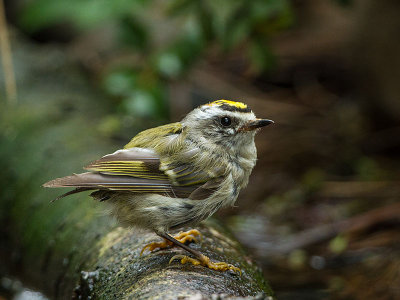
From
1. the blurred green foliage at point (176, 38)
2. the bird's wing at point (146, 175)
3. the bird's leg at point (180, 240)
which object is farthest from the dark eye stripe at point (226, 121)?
the blurred green foliage at point (176, 38)

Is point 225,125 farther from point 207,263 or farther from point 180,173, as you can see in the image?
point 207,263

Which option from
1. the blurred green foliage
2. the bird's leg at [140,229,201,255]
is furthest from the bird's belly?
the blurred green foliage

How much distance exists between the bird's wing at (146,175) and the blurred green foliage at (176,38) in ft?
4.97

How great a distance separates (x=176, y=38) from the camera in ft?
16.9

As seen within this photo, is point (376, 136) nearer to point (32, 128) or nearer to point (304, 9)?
point (304, 9)

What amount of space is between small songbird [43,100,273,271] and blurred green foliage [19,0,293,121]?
1243mm

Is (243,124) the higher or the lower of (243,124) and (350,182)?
the higher

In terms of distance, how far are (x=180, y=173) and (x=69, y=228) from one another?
3.42 feet

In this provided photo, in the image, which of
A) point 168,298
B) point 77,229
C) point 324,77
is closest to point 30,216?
point 77,229

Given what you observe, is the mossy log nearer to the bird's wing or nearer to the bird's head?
the bird's wing

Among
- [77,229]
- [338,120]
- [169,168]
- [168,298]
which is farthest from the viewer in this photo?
[338,120]

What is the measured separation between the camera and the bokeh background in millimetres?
4574

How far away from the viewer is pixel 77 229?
375 cm

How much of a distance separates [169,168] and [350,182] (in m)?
3.08
